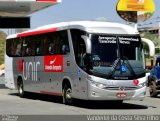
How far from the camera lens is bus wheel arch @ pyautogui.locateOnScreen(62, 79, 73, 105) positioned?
1952 centimetres

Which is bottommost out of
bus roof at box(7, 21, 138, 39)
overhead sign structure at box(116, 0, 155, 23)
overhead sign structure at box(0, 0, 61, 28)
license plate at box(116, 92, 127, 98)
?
license plate at box(116, 92, 127, 98)

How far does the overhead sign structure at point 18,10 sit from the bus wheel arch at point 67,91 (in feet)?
40.3

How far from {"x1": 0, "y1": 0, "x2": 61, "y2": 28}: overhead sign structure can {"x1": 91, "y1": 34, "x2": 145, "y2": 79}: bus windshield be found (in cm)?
1370

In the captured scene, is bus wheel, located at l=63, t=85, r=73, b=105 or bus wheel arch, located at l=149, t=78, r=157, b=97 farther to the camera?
bus wheel arch, located at l=149, t=78, r=157, b=97

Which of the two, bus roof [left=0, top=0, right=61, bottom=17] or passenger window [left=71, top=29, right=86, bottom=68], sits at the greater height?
bus roof [left=0, top=0, right=61, bottom=17]

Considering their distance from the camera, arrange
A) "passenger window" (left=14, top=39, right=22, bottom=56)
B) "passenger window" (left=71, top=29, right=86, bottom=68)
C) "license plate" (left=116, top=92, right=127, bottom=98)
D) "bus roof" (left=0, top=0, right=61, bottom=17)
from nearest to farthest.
→ "license plate" (left=116, top=92, right=127, bottom=98) < "passenger window" (left=71, top=29, right=86, bottom=68) < "passenger window" (left=14, top=39, right=22, bottom=56) < "bus roof" (left=0, top=0, right=61, bottom=17)

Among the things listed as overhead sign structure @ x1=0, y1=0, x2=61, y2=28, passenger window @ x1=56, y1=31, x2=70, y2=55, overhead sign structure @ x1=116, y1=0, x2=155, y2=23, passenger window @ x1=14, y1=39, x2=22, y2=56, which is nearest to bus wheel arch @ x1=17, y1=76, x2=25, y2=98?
passenger window @ x1=14, y1=39, x2=22, y2=56

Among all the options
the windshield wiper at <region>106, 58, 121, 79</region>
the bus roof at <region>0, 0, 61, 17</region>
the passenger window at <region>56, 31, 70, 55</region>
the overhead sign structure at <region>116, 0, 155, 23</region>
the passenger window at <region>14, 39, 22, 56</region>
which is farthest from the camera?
the overhead sign structure at <region>116, 0, 155, 23</region>

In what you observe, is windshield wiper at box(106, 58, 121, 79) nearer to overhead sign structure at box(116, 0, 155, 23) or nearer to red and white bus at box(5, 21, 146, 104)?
red and white bus at box(5, 21, 146, 104)

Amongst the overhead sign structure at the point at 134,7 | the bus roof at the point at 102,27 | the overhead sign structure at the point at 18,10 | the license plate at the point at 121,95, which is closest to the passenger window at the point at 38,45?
the bus roof at the point at 102,27

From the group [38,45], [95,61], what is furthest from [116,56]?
[38,45]

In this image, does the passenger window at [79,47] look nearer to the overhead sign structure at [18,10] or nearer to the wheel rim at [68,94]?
the wheel rim at [68,94]

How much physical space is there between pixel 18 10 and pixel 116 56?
783 inches

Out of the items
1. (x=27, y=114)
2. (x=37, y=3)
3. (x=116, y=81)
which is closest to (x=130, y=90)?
(x=116, y=81)
